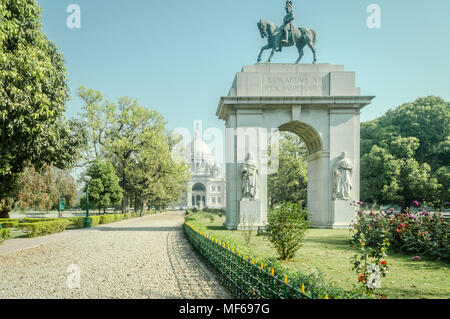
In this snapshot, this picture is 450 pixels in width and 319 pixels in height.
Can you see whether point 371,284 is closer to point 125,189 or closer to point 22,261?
point 22,261

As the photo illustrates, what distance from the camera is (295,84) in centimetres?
1969

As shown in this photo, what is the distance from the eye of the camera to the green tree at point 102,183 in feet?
104

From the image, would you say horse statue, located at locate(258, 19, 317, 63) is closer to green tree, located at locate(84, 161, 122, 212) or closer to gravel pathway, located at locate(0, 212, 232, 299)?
gravel pathway, located at locate(0, 212, 232, 299)

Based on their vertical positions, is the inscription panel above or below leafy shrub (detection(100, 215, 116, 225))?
above

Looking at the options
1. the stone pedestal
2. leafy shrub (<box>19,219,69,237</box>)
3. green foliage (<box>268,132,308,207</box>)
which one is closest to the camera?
leafy shrub (<box>19,219,69,237</box>)

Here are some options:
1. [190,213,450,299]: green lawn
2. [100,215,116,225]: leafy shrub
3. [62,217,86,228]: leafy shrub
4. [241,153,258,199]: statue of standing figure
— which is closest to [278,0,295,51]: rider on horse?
[241,153,258,199]: statue of standing figure

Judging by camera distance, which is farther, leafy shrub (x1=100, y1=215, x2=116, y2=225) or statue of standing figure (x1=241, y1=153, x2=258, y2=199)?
leafy shrub (x1=100, y1=215, x2=116, y2=225)

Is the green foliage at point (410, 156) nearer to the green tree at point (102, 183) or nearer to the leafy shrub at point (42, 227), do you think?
the green tree at point (102, 183)

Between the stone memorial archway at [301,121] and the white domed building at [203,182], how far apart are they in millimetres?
91828

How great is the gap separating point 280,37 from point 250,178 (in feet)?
26.8

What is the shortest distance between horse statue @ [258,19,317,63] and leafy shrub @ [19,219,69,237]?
15310 mm

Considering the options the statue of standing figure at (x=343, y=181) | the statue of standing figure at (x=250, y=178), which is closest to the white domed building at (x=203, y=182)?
the statue of standing figure at (x=250, y=178)

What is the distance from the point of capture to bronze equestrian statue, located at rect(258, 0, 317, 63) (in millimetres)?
19609
